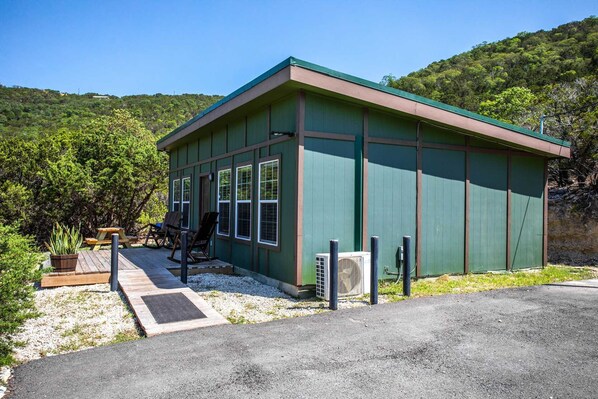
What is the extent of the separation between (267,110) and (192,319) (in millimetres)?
Result: 3581

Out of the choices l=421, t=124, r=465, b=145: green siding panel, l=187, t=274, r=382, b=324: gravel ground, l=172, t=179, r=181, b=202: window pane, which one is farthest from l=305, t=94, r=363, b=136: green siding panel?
l=172, t=179, r=181, b=202: window pane

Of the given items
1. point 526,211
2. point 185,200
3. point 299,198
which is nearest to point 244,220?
point 299,198

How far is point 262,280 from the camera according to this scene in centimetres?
658

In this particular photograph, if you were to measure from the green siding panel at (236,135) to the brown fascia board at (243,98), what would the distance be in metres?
0.40

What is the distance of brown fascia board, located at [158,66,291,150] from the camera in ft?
17.4

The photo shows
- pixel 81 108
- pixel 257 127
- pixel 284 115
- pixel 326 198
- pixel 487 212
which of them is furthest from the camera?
pixel 81 108

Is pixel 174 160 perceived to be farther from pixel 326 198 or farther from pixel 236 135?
pixel 326 198

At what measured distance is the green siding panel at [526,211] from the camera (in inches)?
310

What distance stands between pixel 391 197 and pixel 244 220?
2.69 m

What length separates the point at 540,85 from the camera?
2327cm

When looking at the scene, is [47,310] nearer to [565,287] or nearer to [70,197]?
[565,287]

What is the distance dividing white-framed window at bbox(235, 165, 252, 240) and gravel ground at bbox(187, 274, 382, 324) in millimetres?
1000

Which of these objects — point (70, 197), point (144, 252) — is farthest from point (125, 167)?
point (144, 252)

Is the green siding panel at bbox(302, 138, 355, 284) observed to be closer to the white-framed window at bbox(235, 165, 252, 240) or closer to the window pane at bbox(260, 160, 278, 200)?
the window pane at bbox(260, 160, 278, 200)
